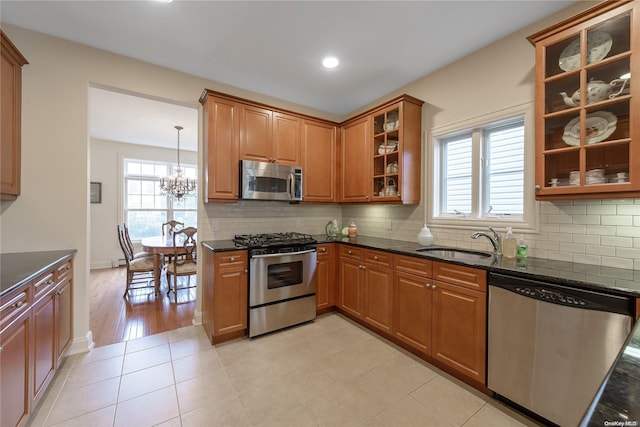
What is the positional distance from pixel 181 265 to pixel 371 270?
113 inches

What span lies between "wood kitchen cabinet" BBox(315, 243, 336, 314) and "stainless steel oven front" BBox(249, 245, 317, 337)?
12 cm

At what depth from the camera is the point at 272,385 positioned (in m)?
2.00

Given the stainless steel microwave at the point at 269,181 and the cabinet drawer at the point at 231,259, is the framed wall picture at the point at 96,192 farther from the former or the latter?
the cabinet drawer at the point at 231,259

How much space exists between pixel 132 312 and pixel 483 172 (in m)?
4.41

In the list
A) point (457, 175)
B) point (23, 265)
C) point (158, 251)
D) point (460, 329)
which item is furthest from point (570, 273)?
point (158, 251)

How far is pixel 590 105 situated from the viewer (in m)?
1.70

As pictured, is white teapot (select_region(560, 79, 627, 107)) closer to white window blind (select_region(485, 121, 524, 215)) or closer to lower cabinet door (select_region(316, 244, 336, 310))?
white window blind (select_region(485, 121, 524, 215))

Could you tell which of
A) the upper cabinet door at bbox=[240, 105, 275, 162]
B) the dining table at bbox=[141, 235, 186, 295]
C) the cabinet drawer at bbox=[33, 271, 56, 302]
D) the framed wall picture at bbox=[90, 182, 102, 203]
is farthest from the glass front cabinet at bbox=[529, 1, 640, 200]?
the framed wall picture at bbox=[90, 182, 102, 203]

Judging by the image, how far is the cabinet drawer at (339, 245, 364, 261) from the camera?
2.97 metres

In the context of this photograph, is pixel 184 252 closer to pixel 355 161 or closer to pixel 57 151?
pixel 57 151

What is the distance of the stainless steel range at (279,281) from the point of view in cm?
270

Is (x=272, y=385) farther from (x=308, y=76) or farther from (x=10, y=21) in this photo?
(x=10, y=21)

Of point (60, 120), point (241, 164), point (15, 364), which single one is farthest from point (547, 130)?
point (60, 120)

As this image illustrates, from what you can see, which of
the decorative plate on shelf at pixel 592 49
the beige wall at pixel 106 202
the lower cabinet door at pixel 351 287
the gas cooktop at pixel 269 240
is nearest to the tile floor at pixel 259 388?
the lower cabinet door at pixel 351 287
